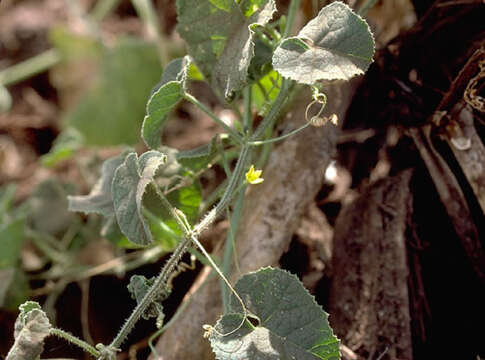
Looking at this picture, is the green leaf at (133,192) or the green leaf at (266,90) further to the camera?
the green leaf at (266,90)

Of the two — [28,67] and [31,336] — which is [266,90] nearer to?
[31,336]

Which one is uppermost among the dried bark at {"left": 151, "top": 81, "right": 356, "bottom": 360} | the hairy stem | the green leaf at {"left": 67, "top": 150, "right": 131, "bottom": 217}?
the hairy stem

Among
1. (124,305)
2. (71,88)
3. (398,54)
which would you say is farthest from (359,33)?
(71,88)

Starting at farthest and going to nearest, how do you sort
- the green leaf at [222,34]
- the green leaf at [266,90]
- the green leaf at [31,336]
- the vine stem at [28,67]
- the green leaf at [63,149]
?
1. the vine stem at [28,67]
2. the green leaf at [63,149]
3. the green leaf at [266,90]
4. the green leaf at [222,34]
5. the green leaf at [31,336]

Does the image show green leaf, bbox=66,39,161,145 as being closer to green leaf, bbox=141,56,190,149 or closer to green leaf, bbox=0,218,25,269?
green leaf, bbox=0,218,25,269

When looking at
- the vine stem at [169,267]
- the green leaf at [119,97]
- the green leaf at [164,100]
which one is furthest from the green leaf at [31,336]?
the green leaf at [119,97]

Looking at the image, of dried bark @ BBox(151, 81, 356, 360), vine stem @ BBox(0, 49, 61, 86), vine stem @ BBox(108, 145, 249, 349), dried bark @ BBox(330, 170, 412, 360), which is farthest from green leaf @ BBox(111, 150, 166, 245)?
vine stem @ BBox(0, 49, 61, 86)

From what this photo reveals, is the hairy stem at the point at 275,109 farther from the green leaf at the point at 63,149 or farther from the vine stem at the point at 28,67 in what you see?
the vine stem at the point at 28,67
